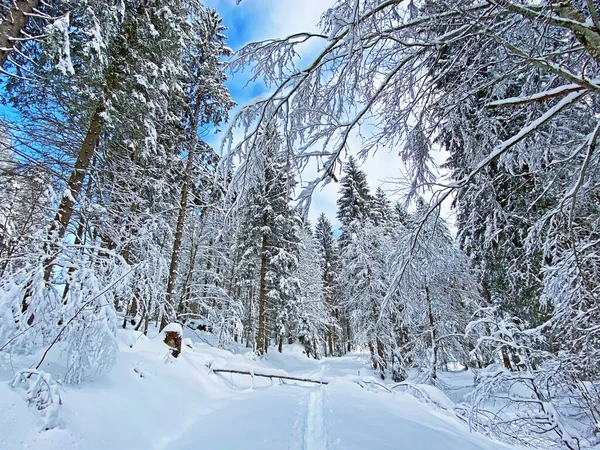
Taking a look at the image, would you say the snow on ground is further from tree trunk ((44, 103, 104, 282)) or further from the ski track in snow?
tree trunk ((44, 103, 104, 282))

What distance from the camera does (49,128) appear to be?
494cm

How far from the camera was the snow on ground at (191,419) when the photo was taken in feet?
8.67

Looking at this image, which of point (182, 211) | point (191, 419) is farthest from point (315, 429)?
point (182, 211)

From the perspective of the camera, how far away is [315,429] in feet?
12.1

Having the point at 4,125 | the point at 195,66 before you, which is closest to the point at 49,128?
the point at 4,125

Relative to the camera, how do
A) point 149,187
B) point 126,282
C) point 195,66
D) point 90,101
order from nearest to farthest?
1. point 126,282
2. point 90,101
3. point 149,187
4. point 195,66

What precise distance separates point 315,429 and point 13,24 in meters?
6.75

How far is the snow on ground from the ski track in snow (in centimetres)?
1

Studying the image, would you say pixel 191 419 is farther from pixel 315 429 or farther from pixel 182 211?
pixel 182 211

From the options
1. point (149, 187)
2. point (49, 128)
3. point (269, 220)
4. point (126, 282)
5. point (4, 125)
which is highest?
point (269, 220)

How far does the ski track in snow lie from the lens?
3.14 meters

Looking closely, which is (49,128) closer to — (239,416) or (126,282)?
(126,282)

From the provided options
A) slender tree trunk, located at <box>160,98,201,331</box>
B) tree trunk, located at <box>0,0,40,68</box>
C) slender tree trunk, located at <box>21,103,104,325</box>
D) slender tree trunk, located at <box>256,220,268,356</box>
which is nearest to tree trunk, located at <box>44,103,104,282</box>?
slender tree trunk, located at <box>21,103,104,325</box>

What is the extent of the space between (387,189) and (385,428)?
2989mm
